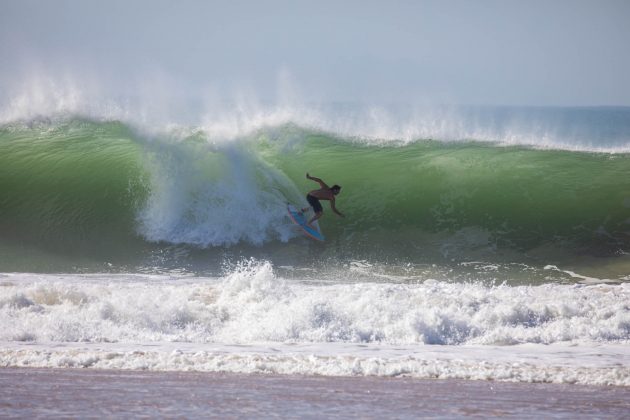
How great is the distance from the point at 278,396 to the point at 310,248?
8.82 metres

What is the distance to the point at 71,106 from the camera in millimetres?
20516

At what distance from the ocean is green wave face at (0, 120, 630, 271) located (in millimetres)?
50

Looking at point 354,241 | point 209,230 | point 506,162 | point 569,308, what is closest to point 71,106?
point 209,230

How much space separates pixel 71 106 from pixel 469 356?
1535 cm

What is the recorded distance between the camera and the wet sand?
551cm

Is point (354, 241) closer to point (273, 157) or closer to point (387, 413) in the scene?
point (273, 157)

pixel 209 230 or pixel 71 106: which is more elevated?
pixel 71 106

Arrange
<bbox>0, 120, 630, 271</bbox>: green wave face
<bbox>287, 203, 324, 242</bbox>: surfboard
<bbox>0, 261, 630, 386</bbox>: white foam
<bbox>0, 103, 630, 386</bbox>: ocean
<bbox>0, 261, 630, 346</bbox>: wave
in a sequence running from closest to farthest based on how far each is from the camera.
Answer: <bbox>0, 261, 630, 386</bbox>: white foam, <bbox>0, 103, 630, 386</bbox>: ocean, <bbox>0, 261, 630, 346</bbox>: wave, <bbox>0, 120, 630, 271</bbox>: green wave face, <bbox>287, 203, 324, 242</bbox>: surfboard

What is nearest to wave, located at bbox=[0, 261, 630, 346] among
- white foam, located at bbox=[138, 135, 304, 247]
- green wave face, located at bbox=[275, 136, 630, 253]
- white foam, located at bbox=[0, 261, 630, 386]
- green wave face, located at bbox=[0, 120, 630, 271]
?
white foam, located at bbox=[0, 261, 630, 386]

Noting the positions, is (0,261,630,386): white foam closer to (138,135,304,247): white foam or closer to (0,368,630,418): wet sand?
(0,368,630,418): wet sand

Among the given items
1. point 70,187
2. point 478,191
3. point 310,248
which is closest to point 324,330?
point 310,248

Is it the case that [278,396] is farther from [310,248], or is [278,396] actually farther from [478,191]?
[478,191]

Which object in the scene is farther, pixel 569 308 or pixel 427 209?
pixel 427 209

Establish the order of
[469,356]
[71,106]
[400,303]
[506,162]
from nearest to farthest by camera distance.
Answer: [469,356] < [400,303] < [506,162] < [71,106]
